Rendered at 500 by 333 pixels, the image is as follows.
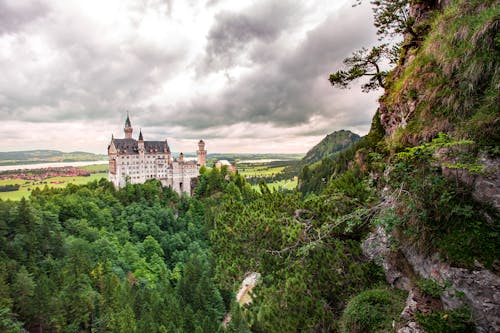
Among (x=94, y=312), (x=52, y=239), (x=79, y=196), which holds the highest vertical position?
(x=79, y=196)

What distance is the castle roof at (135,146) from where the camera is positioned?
7450cm

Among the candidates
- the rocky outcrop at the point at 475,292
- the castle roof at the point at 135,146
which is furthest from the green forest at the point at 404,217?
the castle roof at the point at 135,146

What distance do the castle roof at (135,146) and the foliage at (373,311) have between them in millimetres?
77260

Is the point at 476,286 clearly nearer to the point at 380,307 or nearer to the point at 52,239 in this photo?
the point at 380,307

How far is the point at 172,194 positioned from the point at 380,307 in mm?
74487

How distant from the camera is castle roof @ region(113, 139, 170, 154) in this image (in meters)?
74.5

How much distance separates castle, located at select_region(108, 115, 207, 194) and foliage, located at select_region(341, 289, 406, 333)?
7584 centimetres

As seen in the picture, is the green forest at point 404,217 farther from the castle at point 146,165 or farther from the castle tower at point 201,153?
the castle tower at point 201,153

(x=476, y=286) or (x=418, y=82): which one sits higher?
(x=418, y=82)

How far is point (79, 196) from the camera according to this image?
61.7m

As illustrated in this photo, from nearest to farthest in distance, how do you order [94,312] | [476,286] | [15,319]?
[476,286], [15,319], [94,312]

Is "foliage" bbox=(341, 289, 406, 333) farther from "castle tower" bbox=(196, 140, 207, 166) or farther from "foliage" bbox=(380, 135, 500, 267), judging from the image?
"castle tower" bbox=(196, 140, 207, 166)

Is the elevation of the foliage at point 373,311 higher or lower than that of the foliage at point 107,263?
higher

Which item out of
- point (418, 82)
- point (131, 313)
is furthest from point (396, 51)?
point (131, 313)
